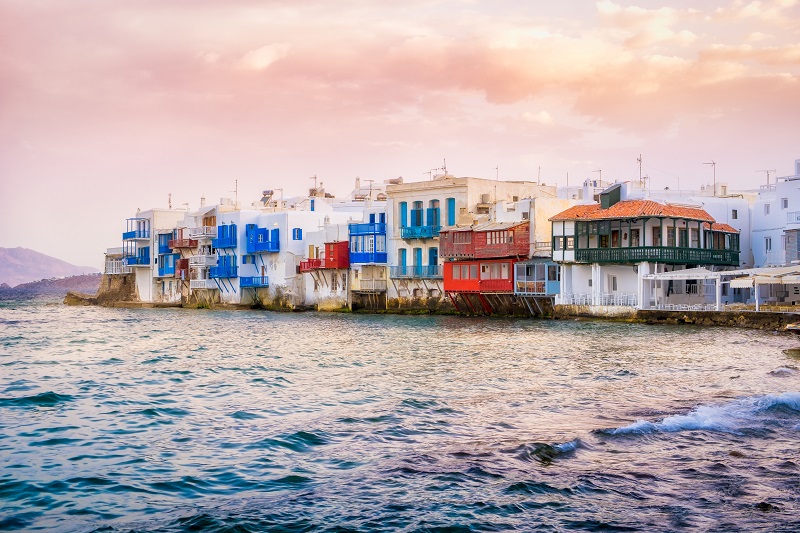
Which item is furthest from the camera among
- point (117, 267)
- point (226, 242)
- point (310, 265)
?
point (117, 267)

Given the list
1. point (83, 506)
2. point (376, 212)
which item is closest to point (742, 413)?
point (83, 506)

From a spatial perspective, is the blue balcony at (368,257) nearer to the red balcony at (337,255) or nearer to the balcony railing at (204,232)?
the red balcony at (337,255)

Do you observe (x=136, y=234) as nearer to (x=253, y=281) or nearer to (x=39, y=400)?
(x=253, y=281)

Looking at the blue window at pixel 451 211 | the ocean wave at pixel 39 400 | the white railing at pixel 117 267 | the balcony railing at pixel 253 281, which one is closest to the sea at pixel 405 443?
the ocean wave at pixel 39 400

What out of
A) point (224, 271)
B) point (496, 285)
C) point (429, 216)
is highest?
point (429, 216)

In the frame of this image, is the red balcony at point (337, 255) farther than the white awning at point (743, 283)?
Yes

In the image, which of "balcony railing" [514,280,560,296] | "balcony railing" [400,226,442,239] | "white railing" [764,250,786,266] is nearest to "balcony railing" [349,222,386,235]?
"balcony railing" [400,226,442,239]

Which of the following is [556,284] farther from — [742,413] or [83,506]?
[83,506]

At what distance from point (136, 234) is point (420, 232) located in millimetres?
40369

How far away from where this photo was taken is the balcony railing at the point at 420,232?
6400 cm

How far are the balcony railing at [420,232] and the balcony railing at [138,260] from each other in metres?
35.5

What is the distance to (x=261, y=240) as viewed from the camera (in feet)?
252

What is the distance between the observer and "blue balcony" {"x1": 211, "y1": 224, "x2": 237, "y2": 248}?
259ft

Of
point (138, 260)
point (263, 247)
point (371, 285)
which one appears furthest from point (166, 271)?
point (371, 285)
